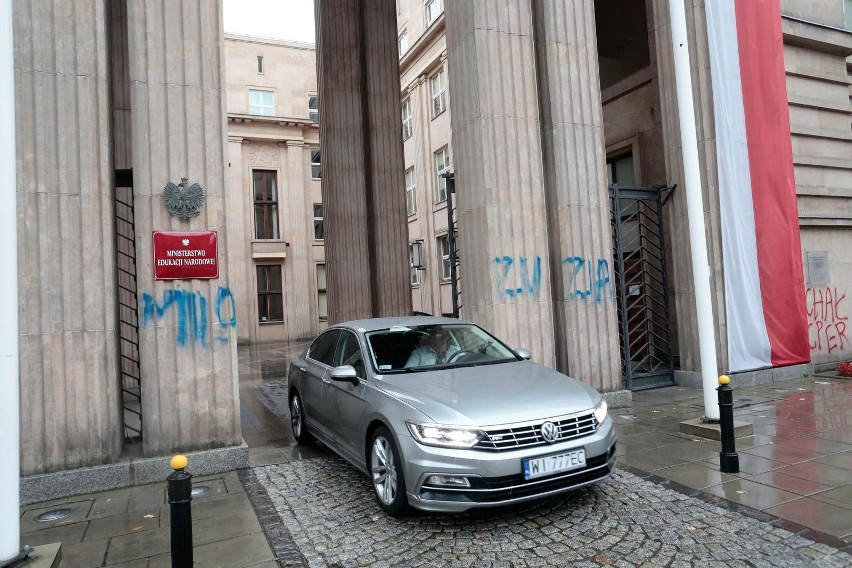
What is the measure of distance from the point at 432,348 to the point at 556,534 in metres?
2.18

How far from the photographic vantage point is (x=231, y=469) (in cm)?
646

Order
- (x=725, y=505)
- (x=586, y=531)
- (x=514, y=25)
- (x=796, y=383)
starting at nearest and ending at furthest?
(x=586, y=531)
(x=725, y=505)
(x=514, y=25)
(x=796, y=383)

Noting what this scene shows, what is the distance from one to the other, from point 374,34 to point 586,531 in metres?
14.4

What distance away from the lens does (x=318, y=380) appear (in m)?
6.57

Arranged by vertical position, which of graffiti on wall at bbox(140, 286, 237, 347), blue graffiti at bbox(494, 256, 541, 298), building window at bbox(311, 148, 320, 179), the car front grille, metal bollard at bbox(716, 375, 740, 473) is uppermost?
building window at bbox(311, 148, 320, 179)

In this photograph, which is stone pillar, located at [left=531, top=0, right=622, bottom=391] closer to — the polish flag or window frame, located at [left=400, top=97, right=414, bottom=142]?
the polish flag

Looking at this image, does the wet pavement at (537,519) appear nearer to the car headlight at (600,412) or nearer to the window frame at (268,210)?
the car headlight at (600,412)

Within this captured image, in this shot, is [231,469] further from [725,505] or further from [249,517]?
[725,505]

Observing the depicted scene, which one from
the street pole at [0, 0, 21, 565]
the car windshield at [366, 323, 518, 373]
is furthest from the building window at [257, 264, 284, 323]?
the street pole at [0, 0, 21, 565]

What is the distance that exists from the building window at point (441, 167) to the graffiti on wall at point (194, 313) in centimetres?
2099

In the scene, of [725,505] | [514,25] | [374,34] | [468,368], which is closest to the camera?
[725,505]

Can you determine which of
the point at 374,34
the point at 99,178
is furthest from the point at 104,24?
the point at 374,34

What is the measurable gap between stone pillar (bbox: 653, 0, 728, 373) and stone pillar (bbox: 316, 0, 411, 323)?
272 inches

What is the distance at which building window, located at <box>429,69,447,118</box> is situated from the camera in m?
26.9
